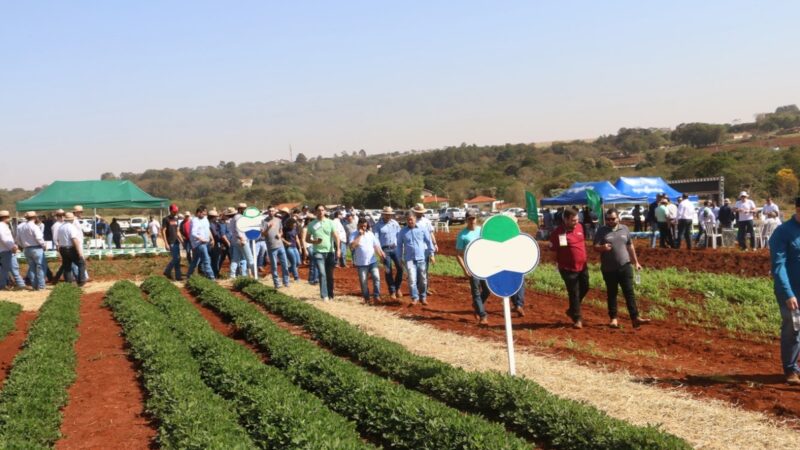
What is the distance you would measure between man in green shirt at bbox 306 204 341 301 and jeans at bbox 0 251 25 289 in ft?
26.8

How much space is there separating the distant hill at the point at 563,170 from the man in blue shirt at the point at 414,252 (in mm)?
47006

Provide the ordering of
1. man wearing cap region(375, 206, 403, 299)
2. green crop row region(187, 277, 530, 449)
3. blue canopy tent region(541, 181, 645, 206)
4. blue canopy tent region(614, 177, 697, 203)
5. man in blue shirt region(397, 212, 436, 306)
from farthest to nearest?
blue canopy tent region(614, 177, 697, 203) → blue canopy tent region(541, 181, 645, 206) → man wearing cap region(375, 206, 403, 299) → man in blue shirt region(397, 212, 436, 306) → green crop row region(187, 277, 530, 449)

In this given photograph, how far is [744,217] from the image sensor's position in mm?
21203

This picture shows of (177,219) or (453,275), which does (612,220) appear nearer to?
(453,275)

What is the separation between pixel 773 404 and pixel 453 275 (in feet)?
40.6

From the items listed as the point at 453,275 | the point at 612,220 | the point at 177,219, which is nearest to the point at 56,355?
the point at 612,220

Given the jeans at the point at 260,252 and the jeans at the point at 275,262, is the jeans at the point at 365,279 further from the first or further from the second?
the jeans at the point at 260,252

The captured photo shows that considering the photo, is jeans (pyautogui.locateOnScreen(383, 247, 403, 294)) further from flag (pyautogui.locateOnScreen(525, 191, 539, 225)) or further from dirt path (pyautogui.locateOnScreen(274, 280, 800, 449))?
flag (pyautogui.locateOnScreen(525, 191, 539, 225))

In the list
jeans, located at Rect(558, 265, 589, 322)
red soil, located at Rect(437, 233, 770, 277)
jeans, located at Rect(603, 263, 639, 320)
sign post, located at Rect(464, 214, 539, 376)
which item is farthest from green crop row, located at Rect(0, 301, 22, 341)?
red soil, located at Rect(437, 233, 770, 277)

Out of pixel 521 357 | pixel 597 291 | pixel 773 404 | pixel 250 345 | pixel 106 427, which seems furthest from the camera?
pixel 597 291

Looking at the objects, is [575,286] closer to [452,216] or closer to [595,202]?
[595,202]

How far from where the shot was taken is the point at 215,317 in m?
12.7

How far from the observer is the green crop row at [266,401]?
5.50m

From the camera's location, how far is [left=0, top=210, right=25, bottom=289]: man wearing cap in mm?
16609
